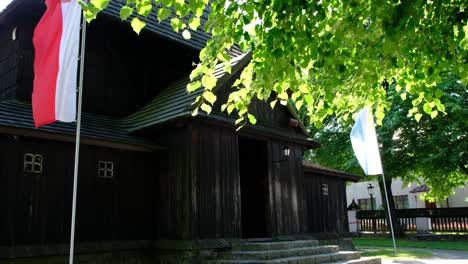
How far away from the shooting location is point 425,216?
2608 cm

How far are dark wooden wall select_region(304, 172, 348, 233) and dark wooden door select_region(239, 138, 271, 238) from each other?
1753 mm

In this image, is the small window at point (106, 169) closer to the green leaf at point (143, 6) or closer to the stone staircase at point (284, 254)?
the stone staircase at point (284, 254)

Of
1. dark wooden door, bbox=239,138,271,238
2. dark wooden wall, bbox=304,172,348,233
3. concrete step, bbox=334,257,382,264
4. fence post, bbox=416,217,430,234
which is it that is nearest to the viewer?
concrete step, bbox=334,257,382,264

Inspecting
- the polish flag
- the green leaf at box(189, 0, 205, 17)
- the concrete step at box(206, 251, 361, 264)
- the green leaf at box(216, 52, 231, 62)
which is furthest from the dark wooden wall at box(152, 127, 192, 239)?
the green leaf at box(189, 0, 205, 17)

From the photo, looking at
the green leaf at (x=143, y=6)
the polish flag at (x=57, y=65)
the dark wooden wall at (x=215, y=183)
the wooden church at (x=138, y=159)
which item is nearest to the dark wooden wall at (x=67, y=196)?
the wooden church at (x=138, y=159)

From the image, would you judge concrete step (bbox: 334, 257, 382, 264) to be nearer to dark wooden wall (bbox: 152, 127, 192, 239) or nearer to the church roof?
the church roof

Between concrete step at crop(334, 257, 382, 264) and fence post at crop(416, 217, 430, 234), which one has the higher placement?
fence post at crop(416, 217, 430, 234)

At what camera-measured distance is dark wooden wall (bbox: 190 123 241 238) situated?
10828 millimetres

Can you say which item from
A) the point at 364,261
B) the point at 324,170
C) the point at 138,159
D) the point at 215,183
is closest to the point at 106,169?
the point at 138,159

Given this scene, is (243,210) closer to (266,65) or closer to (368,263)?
(368,263)

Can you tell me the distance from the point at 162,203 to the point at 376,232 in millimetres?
20562

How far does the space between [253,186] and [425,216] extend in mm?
16138

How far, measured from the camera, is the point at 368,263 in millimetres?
12359

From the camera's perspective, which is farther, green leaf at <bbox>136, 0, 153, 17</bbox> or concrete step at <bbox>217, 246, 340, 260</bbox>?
concrete step at <bbox>217, 246, 340, 260</bbox>
